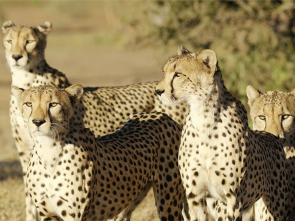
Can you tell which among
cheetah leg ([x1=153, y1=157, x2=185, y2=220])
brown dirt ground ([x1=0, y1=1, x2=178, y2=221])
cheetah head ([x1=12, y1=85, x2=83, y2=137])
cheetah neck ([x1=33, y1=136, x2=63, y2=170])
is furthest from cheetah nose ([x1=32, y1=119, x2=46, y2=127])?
brown dirt ground ([x1=0, y1=1, x2=178, y2=221])

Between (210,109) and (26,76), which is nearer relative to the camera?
(210,109)

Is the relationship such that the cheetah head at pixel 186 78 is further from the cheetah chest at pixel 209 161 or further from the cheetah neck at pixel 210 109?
the cheetah chest at pixel 209 161

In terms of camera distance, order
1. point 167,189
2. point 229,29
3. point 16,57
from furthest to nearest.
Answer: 1. point 229,29
2. point 16,57
3. point 167,189

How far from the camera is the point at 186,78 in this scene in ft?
13.0

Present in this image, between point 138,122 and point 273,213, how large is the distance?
37.7 inches

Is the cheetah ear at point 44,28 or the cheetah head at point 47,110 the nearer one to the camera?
the cheetah head at point 47,110

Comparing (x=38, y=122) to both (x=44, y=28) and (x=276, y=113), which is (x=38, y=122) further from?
(x=44, y=28)

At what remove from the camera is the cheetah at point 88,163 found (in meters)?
4.09

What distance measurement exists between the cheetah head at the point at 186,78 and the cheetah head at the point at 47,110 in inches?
19.9

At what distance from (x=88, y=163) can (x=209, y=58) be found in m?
0.84

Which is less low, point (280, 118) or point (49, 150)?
point (280, 118)

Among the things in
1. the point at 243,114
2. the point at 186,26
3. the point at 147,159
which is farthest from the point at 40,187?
the point at 186,26

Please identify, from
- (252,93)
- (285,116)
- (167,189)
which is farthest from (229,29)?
(167,189)

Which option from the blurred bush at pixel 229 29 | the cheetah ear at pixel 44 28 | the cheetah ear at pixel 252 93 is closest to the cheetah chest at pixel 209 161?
the cheetah ear at pixel 252 93
